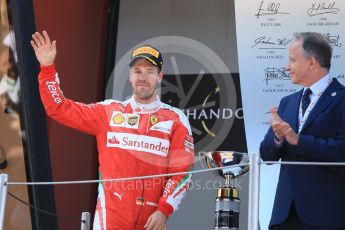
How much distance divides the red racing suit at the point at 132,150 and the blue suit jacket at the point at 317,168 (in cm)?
40

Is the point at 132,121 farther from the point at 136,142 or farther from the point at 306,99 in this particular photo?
the point at 306,99

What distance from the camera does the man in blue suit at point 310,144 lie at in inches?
104

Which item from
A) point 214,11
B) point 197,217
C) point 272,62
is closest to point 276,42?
point 272,62

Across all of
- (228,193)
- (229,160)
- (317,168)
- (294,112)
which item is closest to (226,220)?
(228,193)

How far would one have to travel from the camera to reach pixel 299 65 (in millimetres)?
2857

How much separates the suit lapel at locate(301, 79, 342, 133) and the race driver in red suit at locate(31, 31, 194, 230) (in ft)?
1.74

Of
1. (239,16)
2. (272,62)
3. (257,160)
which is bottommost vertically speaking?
(257,160)

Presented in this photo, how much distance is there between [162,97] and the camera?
4.76 metres

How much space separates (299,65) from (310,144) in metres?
0.35

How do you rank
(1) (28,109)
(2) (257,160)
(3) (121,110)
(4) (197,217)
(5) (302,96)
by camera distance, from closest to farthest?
(2) (257,160) → (5) (302,96) → (3) (121,110) → (1) (28,109) → (4) (197,217)

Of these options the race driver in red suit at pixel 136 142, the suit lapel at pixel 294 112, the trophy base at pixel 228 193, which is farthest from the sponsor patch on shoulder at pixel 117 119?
the suit lapel at pixel 294 112

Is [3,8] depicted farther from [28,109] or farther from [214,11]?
[214,11]

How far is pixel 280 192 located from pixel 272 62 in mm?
1471

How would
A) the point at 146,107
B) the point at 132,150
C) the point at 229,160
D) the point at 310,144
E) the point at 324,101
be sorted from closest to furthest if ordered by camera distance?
the point at 310,144
the point at 324,101
the point at 229,160
the point at 132,150
the point at 146,107
